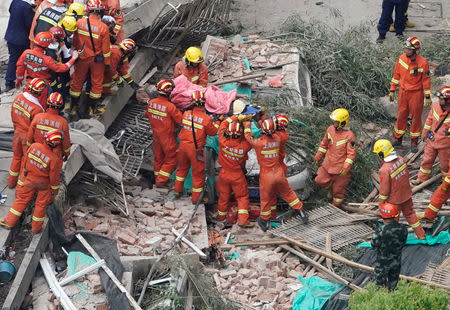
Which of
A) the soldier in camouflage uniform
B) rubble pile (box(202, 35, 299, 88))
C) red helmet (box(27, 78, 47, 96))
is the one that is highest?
red helmet (box(27, 78, 47, 96))

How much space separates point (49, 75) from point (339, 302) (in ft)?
17.3

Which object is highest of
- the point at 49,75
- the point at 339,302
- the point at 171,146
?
the point at 49,75

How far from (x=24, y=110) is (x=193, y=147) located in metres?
2.59

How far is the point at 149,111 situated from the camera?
486 inches

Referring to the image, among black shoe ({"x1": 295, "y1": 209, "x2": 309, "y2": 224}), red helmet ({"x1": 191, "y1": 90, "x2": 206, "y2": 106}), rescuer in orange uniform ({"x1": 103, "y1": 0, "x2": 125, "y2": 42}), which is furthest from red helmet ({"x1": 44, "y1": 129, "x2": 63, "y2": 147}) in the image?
black shoe ({"x1": 295, "y1": 209, "x2": 309, "y2": 224})

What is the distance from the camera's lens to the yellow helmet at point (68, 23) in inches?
465

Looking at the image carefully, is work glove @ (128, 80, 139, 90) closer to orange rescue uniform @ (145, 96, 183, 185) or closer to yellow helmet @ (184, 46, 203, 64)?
yellow helmet @ (184, 46, 203, 64)

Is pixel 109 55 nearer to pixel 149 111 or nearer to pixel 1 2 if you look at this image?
pixel 149 111

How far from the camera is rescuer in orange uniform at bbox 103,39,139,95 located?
1249 centimetres

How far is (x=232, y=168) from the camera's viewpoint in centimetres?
1213

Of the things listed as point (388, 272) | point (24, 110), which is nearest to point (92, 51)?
point (24, 110)

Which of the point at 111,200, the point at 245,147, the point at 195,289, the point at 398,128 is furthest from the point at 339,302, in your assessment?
the point at 398,128

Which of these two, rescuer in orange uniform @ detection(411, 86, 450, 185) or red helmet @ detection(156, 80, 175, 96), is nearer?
red helmet @ detection(156, 80, 175, 96)

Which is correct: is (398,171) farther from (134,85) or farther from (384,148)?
(134,85)
